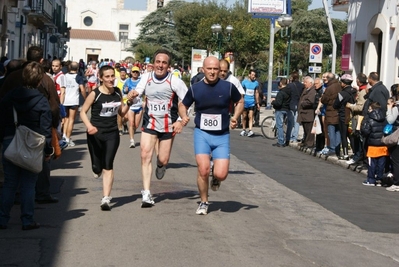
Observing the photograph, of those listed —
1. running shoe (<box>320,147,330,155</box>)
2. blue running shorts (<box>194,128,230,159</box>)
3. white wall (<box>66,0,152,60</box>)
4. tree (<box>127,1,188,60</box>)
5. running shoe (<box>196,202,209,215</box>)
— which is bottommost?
running shoe (<box>196,202,209,215</box>)

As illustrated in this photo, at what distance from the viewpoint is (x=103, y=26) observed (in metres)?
121

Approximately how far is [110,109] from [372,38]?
19.1 metres

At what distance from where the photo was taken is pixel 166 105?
1066 cm

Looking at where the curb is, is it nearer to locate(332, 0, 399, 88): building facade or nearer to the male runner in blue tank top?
locate(332, 0, 399, 88): building facade

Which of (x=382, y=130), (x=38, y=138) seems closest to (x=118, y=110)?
(x=38, y=138)

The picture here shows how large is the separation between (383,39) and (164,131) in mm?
16842

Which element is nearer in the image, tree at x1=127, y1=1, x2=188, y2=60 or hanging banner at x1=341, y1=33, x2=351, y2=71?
hanging banner at x1=341, y1=33, x2=351, y2=71

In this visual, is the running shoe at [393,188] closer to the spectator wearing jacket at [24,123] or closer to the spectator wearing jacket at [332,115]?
the spectator wearing jacket at [332,115]

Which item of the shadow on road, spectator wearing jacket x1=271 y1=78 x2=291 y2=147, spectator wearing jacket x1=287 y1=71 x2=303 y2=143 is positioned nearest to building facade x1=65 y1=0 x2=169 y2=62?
→ spectator wearing jacket x1=287 y1=71 x2=303 y2=143

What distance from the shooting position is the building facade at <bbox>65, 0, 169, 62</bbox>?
11312cm

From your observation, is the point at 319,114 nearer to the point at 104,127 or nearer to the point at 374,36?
the point at 374,36

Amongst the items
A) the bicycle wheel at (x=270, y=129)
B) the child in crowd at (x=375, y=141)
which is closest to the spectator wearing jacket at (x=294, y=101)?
the bicycle wheel at (x=270, y=129)

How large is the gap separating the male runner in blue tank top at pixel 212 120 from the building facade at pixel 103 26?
104173 millimetres

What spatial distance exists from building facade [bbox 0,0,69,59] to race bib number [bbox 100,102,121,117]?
84.0 feet
